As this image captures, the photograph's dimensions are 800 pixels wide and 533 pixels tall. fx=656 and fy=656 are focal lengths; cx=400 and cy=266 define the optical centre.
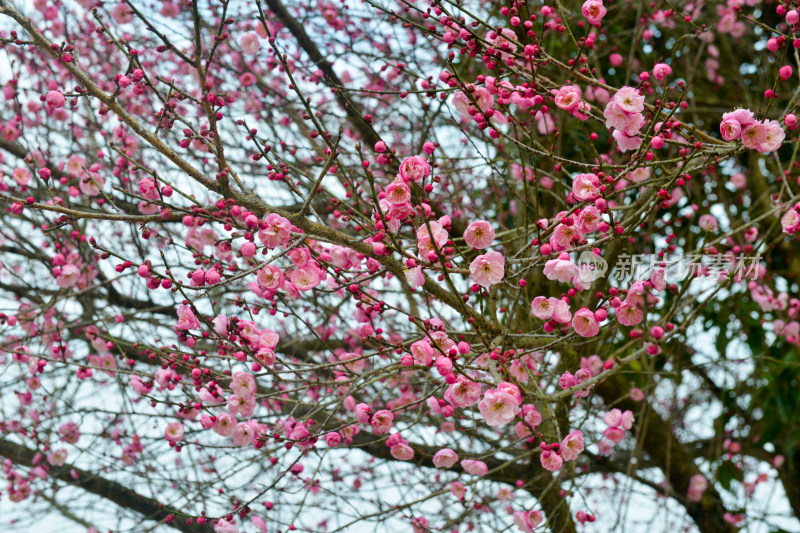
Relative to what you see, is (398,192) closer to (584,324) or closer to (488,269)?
(488,269)

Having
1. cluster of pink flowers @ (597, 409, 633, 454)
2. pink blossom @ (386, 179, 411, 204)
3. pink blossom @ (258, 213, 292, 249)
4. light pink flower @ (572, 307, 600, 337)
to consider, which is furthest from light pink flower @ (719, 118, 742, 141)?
pink blossom @ (258, 213, 292, 249)

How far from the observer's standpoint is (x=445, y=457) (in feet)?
7.23

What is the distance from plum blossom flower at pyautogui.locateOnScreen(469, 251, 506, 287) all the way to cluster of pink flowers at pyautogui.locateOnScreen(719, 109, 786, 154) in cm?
69

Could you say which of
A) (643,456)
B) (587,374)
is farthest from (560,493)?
(643,456)

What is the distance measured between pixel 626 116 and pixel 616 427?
1.07m

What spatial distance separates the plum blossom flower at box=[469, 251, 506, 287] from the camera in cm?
158

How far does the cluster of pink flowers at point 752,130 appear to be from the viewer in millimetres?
1658

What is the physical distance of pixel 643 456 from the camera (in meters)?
4.07

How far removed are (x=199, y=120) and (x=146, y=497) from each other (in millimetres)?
1983

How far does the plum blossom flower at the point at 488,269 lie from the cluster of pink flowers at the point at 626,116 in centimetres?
51

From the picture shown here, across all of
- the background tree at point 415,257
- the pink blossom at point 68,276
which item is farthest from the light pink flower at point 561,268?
the pink blossom at point 68,276

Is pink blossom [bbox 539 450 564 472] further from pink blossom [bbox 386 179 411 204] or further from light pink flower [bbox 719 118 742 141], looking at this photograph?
light pink flower [bbox 719 118 742 141]

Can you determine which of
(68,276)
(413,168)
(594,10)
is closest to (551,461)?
(413,168)

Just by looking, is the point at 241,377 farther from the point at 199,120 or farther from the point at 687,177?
the point at 199,120
